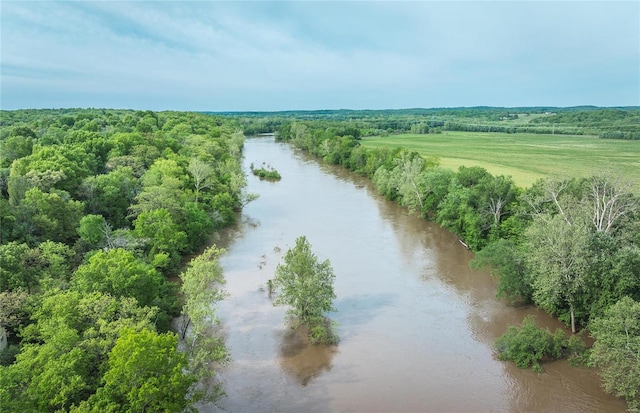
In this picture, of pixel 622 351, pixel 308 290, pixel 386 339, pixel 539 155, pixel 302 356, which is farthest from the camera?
pixel 539 155

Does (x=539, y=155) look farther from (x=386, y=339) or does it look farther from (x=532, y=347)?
(x=386, y=339)

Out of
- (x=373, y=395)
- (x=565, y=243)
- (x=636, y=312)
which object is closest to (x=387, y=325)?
(x=373, y=395)

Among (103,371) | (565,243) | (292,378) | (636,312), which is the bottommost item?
(292,378)

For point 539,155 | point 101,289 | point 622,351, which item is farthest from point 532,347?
point 539,155

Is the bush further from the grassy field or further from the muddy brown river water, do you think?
the grassy field

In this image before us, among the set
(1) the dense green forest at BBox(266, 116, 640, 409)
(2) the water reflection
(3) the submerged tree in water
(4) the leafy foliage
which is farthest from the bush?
(3) the submerged tree in water

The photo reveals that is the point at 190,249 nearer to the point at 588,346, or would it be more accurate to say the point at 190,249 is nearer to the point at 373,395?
the point at 373,395
